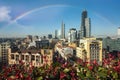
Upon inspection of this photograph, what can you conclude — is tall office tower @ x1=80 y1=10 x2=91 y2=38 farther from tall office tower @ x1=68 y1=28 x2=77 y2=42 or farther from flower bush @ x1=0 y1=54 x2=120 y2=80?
flower bush @ x1=0 y1=54 x2=120 y2=80

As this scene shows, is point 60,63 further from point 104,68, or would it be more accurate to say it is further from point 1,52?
point 1,52

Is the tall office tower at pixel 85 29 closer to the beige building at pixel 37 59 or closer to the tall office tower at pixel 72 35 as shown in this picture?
the tall office tower at pixel 72 35

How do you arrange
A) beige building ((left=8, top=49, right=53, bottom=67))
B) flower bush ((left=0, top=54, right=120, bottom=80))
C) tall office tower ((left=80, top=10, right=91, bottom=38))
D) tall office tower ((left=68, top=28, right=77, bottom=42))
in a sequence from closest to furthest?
flower bush ((left=0, top=54, right=120, bottom=80))
beige building ((left=8, top=49, right=53, bottom=67))
tall office tower ((left=68, top=28, right=77, bottom=42))
tall office tower ((left=80, top=10, right=91, bottom=38))

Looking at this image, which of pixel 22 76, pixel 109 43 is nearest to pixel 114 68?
pixel 22 76

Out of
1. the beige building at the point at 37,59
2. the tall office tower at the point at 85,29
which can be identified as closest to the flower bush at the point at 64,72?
the beige building at the point at 37,59

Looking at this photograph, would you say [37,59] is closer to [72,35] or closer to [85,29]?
[72,35]

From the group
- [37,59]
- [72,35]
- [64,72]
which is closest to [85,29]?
[72,35]

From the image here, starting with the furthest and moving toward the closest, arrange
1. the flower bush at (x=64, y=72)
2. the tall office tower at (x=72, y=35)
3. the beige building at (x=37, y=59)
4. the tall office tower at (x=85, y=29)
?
1. the tall office tower at (x=85, y=29)
2. the tall office tower at (x=72, y=35)
3. the beige building at (x=37, y=59)
4. the flower bush at (x=64, y=72)

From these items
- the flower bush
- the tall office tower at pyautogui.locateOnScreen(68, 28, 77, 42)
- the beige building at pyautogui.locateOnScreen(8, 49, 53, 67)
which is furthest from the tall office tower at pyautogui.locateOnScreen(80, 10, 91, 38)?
the flower bush
